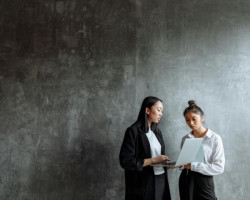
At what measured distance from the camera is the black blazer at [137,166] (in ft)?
7.92

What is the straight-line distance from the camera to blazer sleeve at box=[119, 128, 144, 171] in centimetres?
239

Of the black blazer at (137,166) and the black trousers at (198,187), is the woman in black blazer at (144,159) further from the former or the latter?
the black trousers at (198,187)

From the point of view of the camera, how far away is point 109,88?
335cm

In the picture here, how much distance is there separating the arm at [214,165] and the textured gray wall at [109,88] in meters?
0.88

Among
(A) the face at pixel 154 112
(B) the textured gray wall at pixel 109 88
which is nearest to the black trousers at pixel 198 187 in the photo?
(A) the face at pixel 154 112

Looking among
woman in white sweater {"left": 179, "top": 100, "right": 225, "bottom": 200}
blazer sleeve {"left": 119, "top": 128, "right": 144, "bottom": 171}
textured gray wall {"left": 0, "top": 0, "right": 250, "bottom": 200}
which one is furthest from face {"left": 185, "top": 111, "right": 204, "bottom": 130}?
textured gray wall {"left": 0, "top": 0, "right": 250, "bottom": 200}

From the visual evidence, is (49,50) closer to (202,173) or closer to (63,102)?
(63,102)

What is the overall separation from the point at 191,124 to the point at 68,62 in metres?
1.93

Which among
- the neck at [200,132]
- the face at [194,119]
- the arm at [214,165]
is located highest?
the face at [194,119]

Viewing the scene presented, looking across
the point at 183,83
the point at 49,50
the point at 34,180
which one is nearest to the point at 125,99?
the point at 183,83

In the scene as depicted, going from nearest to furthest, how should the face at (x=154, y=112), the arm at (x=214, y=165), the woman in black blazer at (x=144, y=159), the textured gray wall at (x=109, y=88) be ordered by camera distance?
the arm at (x=214, y=165) < the woman in black blazer at (x=144, y=159) < the face at (x=154, y=112) < the textured gray wall at (x=109, y=88)

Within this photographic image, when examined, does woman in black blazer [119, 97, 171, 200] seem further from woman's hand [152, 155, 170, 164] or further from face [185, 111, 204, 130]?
face [185, 111, 204, 130]

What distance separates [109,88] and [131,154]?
118 centimetres

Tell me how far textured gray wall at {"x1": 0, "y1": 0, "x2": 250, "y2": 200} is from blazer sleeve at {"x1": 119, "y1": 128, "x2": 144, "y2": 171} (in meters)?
0.80
